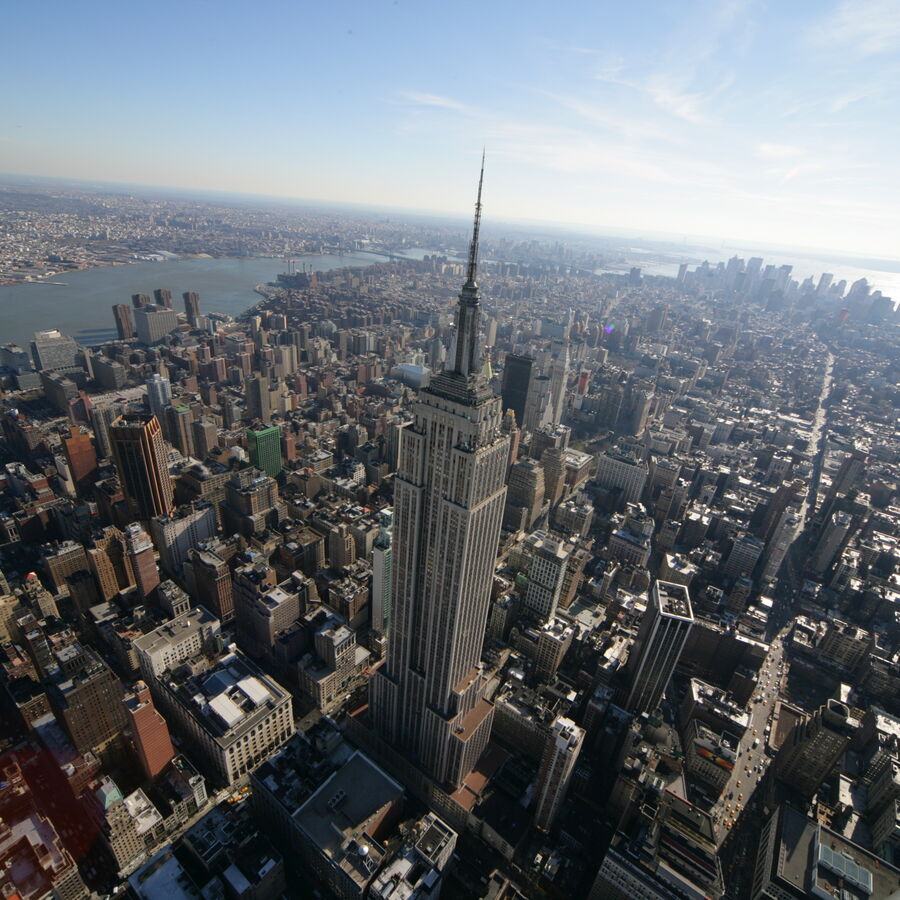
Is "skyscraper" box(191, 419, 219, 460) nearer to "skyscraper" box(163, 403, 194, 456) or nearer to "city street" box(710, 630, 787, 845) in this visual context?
"skyscraper" box(163, 403, 194, 456)

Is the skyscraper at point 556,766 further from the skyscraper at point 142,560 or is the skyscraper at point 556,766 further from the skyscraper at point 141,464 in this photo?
the skyscraper at point 141,464

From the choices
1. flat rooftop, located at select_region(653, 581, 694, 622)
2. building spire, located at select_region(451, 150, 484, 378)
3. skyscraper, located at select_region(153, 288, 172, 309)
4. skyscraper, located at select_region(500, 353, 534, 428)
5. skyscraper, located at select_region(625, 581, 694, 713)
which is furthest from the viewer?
skyscraper, located at select_region(153, 288, 172, 309)

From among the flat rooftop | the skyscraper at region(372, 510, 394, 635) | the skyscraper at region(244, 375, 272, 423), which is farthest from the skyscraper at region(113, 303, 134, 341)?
the flat rooftop

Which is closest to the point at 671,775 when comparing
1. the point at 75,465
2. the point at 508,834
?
the point at 508,834

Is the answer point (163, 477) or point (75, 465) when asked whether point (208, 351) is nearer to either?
point (75, 465)

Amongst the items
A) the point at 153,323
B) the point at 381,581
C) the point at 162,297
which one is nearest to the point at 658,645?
the point at 381,581
